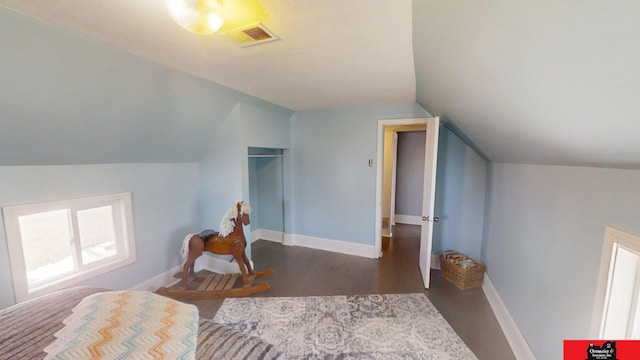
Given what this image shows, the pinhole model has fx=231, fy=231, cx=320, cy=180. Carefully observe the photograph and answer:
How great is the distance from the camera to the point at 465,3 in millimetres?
873

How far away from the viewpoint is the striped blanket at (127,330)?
957 millimetres

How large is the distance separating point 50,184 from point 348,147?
10.6ft

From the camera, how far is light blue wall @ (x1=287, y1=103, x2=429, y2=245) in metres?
3.45

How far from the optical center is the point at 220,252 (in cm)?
262

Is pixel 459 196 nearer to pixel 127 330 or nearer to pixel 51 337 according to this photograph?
pixel 127 330

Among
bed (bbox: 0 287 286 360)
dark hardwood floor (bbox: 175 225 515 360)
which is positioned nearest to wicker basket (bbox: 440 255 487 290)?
dark hardwood floor (bbox: 175 225 515 360)

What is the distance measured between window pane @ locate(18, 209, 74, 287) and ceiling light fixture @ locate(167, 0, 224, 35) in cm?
226

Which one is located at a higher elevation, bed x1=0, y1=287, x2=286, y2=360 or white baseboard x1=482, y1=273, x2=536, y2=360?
bed x1=0, y1=287, x2=286, y2=360

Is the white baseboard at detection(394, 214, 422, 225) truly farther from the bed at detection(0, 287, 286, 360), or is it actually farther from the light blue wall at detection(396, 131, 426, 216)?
the bed at detection(0, 287, 286, 360)

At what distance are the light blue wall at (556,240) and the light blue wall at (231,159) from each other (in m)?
2.82

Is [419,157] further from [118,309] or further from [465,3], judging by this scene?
[118,309]

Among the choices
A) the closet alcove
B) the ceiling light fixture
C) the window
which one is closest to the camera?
the ceiling light fixture

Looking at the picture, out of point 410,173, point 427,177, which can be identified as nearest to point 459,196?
point 427,177

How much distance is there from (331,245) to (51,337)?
10.2 ft
